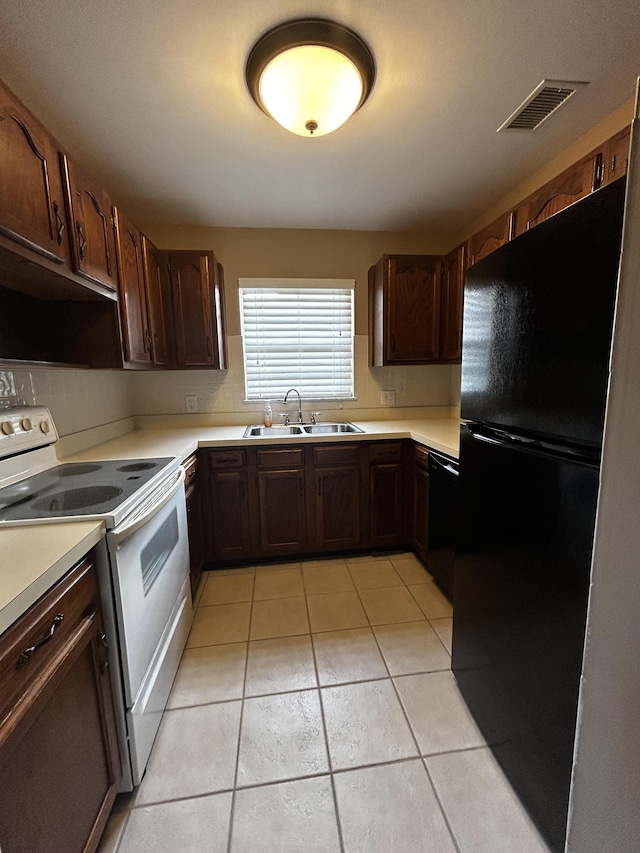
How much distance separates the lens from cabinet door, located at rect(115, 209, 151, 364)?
1796mm

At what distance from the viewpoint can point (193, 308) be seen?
239cm

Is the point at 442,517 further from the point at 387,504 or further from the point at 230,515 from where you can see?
the point at 230,515

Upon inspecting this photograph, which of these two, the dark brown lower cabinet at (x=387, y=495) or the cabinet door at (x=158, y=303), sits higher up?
the cabinet door at (x=158, y=303)

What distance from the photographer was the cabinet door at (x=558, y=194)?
1376 mm

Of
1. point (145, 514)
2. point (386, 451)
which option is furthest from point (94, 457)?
point (386, 451)

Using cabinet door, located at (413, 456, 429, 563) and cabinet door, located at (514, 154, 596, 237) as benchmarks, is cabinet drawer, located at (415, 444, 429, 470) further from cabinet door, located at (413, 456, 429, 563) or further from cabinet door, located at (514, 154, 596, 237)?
cabinet door, located at (514, 154, 596, 237)

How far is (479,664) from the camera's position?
4.06 ft

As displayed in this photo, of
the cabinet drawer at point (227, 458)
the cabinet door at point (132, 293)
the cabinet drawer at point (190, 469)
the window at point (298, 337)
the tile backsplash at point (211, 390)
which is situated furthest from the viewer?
the window at point (298, 337)

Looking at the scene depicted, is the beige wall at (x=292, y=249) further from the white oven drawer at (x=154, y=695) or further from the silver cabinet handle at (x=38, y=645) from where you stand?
the silver cabinet handle at (x=38, y=645)

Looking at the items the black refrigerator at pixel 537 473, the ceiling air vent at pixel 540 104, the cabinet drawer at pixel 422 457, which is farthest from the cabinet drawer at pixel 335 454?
the ceiling air vent at pixel 540 104

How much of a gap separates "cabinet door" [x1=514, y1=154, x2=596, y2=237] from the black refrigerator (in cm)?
74

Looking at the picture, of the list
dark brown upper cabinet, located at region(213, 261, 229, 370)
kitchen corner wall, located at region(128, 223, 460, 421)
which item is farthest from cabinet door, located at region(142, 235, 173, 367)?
kitchen corner wall, located at region(128, 223, 460, 421)

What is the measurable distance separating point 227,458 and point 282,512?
20.9 inches

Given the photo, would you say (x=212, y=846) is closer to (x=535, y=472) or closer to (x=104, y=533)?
(x=104, y=533)
